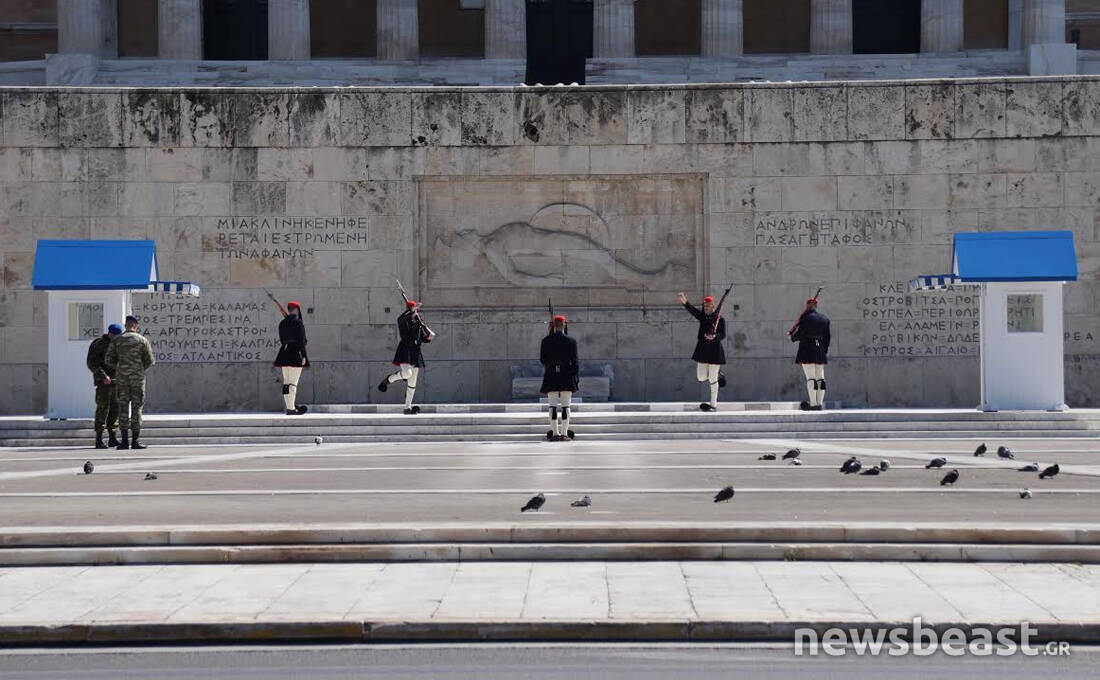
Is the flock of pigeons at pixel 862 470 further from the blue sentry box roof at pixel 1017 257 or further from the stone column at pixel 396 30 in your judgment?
the stone column at pixel 396 30

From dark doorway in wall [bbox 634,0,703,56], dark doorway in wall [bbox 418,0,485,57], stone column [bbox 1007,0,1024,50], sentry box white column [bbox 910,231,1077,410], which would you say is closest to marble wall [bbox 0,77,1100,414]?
sentry box white column [bbox 910,231,1077,410]

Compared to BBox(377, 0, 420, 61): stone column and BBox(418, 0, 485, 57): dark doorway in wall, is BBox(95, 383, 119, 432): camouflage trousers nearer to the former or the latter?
BBox(377, 0, 420, 61): stone column

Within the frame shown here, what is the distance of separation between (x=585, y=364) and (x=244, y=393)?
21.7 ft

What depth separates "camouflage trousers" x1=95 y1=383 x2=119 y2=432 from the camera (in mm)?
20078

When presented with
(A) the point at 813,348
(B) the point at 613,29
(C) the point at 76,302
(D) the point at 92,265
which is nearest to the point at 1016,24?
(B) the point at 613,29

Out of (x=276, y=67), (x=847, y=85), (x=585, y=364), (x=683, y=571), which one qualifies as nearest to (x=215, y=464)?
(x=683, y=571)

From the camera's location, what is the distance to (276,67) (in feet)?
128

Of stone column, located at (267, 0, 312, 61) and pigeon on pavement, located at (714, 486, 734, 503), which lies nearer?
pigeon on pavement, located at (714, 486, 734, 503)

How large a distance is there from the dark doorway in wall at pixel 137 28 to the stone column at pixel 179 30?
515 centimetres

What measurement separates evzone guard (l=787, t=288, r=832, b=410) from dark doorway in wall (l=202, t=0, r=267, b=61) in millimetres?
28255

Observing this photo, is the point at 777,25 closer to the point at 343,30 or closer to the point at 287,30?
the point at 343,30

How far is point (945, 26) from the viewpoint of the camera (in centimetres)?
4081

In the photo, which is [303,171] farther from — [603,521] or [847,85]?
[603,521]

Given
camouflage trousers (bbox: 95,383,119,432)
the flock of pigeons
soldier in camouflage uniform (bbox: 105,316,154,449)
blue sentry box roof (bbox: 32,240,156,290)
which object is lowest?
the flock of pigeons
